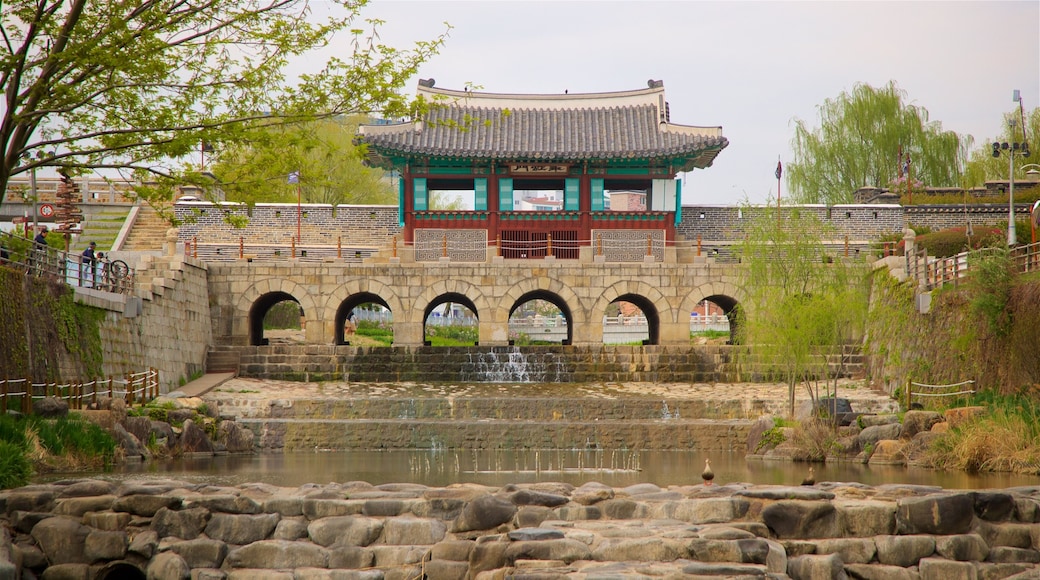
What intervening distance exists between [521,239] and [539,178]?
221 cm

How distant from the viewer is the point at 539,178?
35.1 metres

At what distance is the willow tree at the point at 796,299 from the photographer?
2230 centimetres

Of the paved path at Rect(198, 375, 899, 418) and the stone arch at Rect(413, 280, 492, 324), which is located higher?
the stone arch at Rect(413, 280, 492, 324)

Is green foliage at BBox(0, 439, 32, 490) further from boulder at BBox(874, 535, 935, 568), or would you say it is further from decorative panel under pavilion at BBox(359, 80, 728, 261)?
decorative panel under pavilion at BBox(359, 80, 728, 261)

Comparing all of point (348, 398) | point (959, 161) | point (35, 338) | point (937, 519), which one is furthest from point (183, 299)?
point (959, 161)

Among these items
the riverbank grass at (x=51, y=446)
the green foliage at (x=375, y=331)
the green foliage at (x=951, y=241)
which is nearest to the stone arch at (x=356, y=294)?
the green foliage at (x=375, y=331)

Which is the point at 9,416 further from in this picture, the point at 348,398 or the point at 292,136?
the point at 348,398

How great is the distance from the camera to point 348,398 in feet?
81.9

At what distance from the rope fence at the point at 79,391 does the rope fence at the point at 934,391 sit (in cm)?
1561

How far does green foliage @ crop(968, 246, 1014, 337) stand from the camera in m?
20.1

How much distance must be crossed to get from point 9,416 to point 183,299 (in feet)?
42.6

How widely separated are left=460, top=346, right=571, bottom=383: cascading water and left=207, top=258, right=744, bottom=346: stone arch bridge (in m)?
2.05

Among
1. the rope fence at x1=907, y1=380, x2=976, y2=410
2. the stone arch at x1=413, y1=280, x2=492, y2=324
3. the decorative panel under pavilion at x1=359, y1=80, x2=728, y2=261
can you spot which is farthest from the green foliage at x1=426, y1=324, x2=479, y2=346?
the rope fence at x1=907, y1=380, x2=976, y2=410

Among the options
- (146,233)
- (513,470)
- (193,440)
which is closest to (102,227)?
(146,233)
